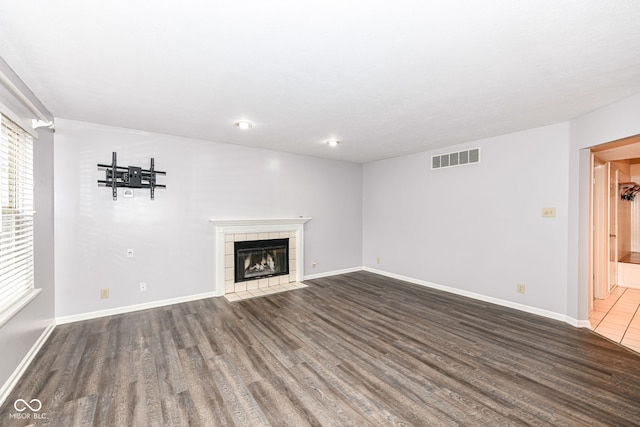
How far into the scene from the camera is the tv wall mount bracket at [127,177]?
3.62 metres

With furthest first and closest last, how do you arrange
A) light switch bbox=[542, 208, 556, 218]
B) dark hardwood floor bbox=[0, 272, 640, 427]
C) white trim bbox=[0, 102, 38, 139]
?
1. light switch bbox=[542, 208, 556, 218]
2. white trim bbox=[0, 102, 38, 139]
3. dark hardwood floor bbox=[0, 272, 640, 427]

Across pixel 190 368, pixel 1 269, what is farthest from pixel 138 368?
pixel 1 269

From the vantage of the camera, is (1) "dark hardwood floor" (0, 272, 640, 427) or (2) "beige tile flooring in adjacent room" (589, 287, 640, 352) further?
(2) "beige tile flooring in adjacent room" (589, 287, 640, 352)

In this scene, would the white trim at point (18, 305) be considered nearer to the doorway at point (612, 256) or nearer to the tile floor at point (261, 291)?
the tile floor at point (261, 291)

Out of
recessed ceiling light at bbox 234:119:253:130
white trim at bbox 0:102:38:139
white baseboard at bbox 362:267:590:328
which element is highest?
recessed ceiling light at bbox 234:119:253:130

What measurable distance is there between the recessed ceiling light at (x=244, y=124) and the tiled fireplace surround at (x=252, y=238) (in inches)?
62.5

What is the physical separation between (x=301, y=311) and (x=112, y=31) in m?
3.38

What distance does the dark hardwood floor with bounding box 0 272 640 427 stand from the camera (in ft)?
6.18

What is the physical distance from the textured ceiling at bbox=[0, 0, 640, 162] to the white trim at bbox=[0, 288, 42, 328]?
73.4 inches

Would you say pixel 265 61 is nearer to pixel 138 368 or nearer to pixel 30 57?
pixel 30 57

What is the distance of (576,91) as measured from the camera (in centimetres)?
254

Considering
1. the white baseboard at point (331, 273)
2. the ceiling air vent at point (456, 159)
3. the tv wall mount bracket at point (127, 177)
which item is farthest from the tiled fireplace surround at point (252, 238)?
the ceiling air vent at point (456, 159)

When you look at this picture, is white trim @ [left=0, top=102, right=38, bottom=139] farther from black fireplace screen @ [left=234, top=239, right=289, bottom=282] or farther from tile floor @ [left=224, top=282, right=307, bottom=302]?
tile floor @ [left=224, top=282, right=307, bottom=302]

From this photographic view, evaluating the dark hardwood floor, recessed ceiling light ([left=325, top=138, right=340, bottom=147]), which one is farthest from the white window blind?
recessed ceiling light ([left=325, top=138, right=340, bottom=147])
